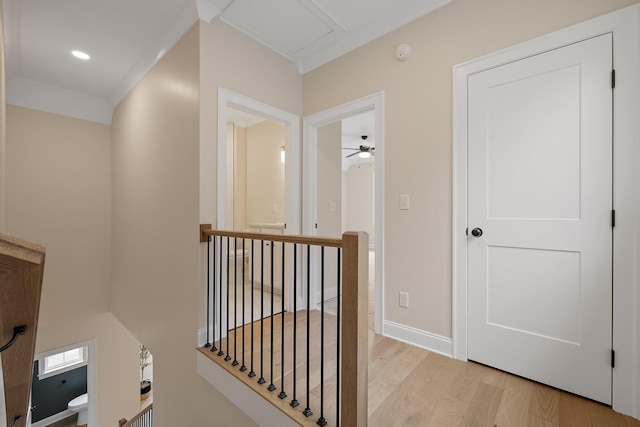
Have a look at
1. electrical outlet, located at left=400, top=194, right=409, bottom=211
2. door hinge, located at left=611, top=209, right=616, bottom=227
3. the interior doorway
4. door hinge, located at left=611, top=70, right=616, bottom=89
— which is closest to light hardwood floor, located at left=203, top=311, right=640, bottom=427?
door hinge, located at left=611, top=209, right=616, bottom=227

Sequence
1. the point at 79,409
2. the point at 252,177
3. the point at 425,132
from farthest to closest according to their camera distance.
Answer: the point at 79,409
the point at 252,177
the point at 425,132

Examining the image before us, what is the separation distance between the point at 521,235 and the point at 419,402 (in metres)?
1.21

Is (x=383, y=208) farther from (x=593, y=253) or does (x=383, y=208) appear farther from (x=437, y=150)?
(x=593, y=253)

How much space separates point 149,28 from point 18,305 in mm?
2857

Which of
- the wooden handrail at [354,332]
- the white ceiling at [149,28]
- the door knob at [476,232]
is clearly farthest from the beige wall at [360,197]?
the wooden handrail at [354,332]

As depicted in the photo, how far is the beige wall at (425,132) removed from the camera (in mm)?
1899

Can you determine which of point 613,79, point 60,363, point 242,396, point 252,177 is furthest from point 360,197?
point 60,363

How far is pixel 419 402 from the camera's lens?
1550 millimetres

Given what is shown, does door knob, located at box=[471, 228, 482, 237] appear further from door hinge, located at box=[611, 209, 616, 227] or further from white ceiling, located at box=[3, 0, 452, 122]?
white ceiling, located at box=[3, 0, 452, 122]

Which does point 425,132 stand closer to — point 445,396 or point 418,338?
point 418,338

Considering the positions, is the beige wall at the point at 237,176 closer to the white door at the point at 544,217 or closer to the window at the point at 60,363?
the white door at the point at 544,217

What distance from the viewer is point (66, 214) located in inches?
146

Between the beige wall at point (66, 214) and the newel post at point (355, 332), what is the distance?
429cm

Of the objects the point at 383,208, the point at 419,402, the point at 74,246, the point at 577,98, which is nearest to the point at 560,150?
the point at 577,98
